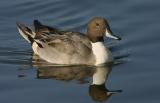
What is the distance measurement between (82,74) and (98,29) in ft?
Answer: 3.21

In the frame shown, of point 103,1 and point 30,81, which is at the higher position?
point 103,1

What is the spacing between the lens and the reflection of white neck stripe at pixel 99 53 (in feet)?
44.2

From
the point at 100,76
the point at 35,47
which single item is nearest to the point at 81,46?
the point at 100,76

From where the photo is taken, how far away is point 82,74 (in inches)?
516

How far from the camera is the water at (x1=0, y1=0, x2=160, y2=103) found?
11.9 meters

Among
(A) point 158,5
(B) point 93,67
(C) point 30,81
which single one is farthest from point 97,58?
(A) point 158,5

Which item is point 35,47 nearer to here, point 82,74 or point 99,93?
point 82,74

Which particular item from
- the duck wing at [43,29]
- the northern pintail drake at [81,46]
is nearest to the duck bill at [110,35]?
the northern pintail drake at [81,46]

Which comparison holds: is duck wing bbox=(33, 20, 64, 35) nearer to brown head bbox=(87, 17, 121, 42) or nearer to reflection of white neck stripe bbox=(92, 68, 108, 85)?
brown head bbox=(87, 17, 121, 42)

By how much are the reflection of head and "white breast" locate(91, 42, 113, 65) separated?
1044mm

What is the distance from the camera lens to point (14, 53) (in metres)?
14.0

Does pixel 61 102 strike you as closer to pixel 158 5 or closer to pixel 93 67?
pixel 93 67

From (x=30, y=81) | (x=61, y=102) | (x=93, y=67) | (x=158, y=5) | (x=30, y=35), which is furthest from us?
(x=158, y=5)

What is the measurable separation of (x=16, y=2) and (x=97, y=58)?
3.30m
